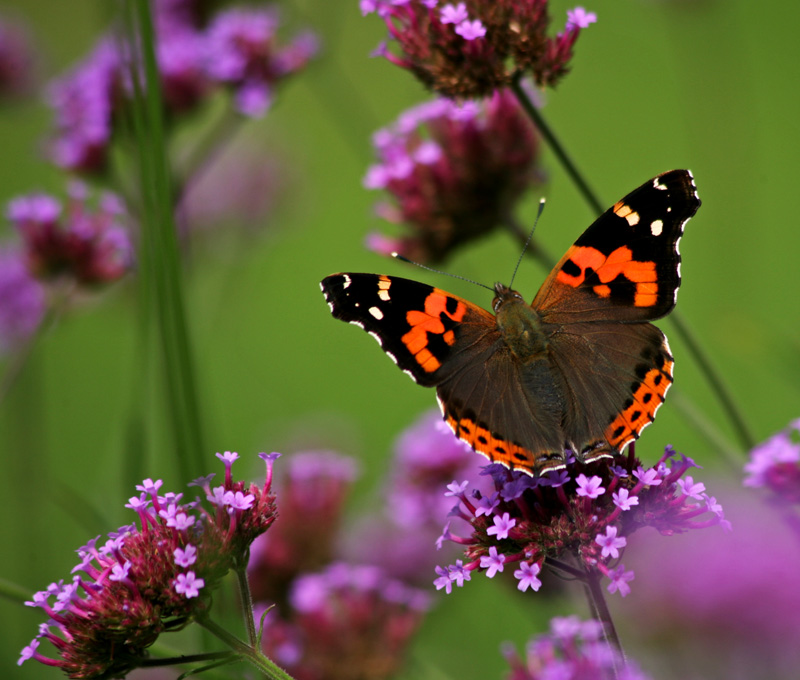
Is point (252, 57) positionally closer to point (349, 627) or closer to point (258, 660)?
point (349, 627)

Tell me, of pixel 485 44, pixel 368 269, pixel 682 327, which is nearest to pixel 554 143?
pixel 485 44

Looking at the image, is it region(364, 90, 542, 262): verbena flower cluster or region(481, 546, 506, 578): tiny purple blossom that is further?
region(364, 90, 542, 262): verbena flower cluster

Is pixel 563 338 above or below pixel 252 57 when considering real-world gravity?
below

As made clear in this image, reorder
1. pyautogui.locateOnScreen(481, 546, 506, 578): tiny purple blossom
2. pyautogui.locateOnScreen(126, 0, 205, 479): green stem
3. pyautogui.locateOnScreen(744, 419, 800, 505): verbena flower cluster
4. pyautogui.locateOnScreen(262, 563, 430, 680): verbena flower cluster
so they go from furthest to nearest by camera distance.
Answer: pyautogui.locateOnScreen(262, 563, 430, 680): verbena flower cluster
pyautogui.locateOnScreen(126, 0, 205, 479): green stem
pyautogui.locateOnScreen(744, 419, 800, 505): verbena flower cluster
pyautogui.locateOnScreen(481, 546, 506, 578): tiny purple blossom

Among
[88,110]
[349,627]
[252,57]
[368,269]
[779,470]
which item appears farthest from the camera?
[368,269]

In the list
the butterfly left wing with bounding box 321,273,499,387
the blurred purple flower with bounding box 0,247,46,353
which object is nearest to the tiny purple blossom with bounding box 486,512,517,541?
the butterfly left wing with bounding box 321,273,499,387

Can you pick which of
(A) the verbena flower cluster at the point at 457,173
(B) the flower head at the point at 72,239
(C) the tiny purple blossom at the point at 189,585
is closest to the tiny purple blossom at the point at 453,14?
(A) the verbena flower cluster at the point at 457,173

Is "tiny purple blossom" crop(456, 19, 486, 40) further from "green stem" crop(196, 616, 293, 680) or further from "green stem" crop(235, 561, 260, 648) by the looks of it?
"green stem" crop(196, 616, 293, 680)
